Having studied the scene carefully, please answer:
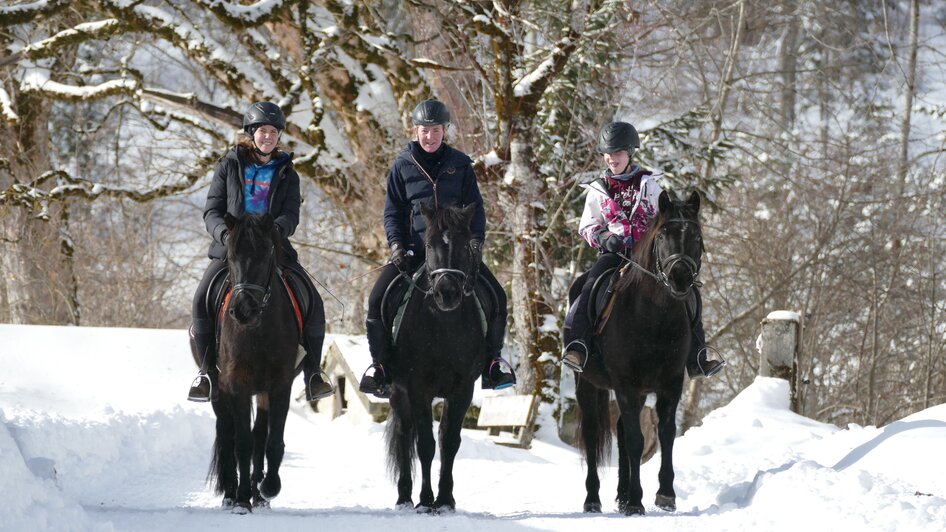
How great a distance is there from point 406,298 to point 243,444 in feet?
5.00

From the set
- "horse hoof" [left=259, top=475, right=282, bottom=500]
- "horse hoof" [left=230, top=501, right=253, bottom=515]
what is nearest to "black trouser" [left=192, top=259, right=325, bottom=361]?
"horse hoof" [left=259, top=475, right=282, bottom=500]

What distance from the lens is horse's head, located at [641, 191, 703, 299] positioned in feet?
23.5

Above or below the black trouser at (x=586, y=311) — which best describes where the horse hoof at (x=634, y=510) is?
below

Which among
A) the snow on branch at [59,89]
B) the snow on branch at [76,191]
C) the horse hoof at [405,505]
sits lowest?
the horse hoof at [405,505]

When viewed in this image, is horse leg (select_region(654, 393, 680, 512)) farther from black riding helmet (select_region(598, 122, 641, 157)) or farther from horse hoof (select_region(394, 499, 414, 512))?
black riding helmet (select_region(598, 122, 641, 157))

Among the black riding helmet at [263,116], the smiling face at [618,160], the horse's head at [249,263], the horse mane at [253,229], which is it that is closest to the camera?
the horse's head at [249,263]

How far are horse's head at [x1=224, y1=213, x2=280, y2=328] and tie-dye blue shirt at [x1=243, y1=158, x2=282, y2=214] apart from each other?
2.41 feet

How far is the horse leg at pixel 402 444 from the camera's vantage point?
763cm

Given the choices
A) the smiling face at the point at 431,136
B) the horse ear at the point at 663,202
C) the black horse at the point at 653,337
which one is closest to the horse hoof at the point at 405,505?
the black horse at the point at 653,337

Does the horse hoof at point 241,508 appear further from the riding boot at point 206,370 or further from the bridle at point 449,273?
the bridle at point 449,273

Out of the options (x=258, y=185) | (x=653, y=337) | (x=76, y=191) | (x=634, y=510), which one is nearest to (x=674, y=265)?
(x=653, y=337)

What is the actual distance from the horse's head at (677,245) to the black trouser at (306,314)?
2476 millimetres

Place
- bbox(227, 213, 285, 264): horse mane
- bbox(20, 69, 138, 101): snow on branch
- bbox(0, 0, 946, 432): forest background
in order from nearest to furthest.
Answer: bbox(227, 213, 285, 264): horse mane
bbox(0, 0, 946, 432): forest background
bbox(20, 69, 138, 101): snow on branch

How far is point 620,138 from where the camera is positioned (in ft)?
26.5
